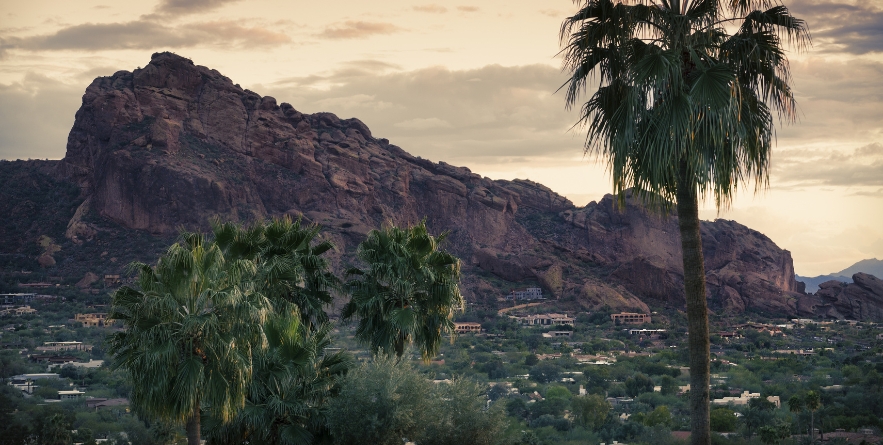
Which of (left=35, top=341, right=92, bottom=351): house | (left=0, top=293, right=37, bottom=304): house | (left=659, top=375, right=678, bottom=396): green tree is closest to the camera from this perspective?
(left=659, top=375, right=678, bottom=396): green tree

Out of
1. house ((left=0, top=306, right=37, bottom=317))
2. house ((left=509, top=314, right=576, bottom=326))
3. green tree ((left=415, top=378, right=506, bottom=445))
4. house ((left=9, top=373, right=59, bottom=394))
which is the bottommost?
house ((left=9, top=373, right=59, bottom=394))

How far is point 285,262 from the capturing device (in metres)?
18.6

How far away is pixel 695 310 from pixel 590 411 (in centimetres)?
3601

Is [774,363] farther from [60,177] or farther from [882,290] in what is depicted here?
[60,177]

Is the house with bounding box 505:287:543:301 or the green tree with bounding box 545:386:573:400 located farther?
the house with bounding box 505:287:543:301

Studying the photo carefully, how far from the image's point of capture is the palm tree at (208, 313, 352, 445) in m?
16.0

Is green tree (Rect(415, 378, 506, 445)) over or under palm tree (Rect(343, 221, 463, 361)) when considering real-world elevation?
under

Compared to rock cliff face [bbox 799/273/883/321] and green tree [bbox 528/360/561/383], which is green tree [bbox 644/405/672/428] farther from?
rock cliff face [bbox 799/273/883/321]

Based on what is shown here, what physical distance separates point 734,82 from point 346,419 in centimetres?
846

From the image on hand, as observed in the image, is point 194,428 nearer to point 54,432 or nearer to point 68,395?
point 54,432

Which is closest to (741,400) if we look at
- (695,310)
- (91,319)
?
(695,310)

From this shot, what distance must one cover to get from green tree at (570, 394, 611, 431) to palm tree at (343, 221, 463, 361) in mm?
26431

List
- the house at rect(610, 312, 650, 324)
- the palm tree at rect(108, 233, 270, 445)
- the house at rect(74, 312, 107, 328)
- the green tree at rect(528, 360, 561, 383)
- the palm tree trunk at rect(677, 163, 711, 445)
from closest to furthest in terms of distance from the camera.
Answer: the palm tree trunk at rect(677, 163, 711, 445) < the palm tree at rect(108, 233, 270, 445) < the green tree at rect(528, 360, 561, 383) < the house at rect(74, 312, 107, 328) < the house at rect(610, 312, 650, 324)

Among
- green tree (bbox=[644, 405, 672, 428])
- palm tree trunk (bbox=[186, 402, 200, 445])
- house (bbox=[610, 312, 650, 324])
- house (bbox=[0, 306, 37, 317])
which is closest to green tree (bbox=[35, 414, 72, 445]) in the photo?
palm tree trunk (bbox=[186, 402, 200, 445])
